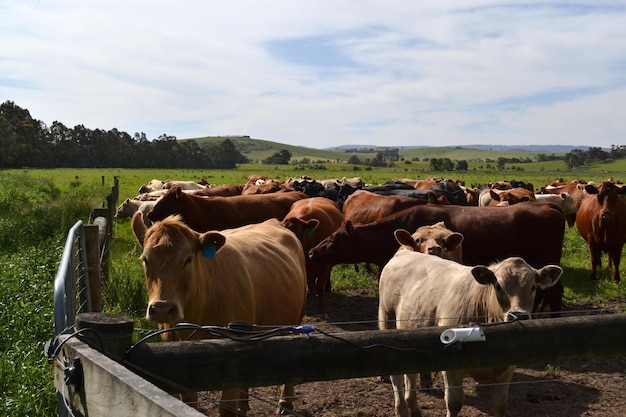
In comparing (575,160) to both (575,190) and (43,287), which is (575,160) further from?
(43,287)

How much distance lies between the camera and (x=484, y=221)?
10.6 meters

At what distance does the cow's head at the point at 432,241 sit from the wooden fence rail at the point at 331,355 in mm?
4024

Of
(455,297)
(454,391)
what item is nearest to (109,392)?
(454,391)

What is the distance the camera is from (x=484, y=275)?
4617mm

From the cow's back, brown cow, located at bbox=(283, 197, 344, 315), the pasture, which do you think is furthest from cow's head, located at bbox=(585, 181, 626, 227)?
the cow's back

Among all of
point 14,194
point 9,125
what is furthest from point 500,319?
point 9,125

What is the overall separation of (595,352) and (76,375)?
2513 millimetres

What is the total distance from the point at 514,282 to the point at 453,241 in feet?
9.07

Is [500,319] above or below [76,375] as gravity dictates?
below

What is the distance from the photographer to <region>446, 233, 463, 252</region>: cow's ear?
24.0 ft

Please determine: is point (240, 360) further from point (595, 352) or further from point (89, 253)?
point (89, 253)

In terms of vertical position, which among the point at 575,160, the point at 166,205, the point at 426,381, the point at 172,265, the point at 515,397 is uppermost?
the point at 575,160

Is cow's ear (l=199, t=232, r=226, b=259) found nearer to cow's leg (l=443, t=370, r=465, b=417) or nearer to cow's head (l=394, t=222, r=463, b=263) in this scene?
cow's leg (l=443, t=370, r=465, b=417)

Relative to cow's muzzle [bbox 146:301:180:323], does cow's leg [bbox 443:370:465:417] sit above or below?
below
